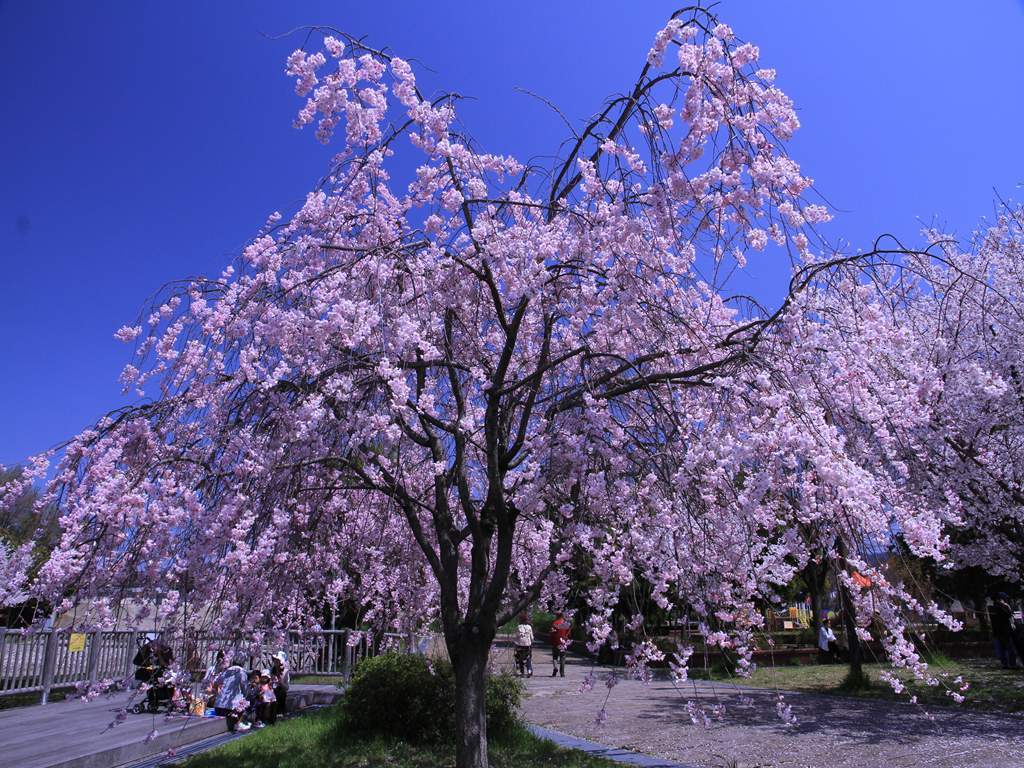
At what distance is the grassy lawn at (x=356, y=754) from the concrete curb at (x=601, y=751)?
0.20 m

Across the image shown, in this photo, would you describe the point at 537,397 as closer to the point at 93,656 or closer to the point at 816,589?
the point at 93,656

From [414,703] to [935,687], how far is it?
9060 mm

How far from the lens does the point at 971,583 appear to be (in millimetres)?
22891

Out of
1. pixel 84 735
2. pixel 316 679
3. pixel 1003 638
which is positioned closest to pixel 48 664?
pixel 84 735

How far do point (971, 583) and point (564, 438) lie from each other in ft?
78.5

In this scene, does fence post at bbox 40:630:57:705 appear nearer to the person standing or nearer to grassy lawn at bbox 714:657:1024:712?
grassy lawn at bbox 714:657:1024:712

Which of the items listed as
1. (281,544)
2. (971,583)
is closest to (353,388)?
(281,544)

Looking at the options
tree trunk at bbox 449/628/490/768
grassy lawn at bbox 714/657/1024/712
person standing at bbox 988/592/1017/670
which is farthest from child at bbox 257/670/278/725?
person standing at bbox 988/592/1017/670

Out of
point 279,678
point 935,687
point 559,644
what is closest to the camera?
point 279,678

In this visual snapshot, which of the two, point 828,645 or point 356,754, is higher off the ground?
point 356,754

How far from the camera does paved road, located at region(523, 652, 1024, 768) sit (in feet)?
22.1

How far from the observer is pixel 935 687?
1171 cm

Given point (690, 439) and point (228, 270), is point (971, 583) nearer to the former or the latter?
point (690, 439)

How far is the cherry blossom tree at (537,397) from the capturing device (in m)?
4.60
